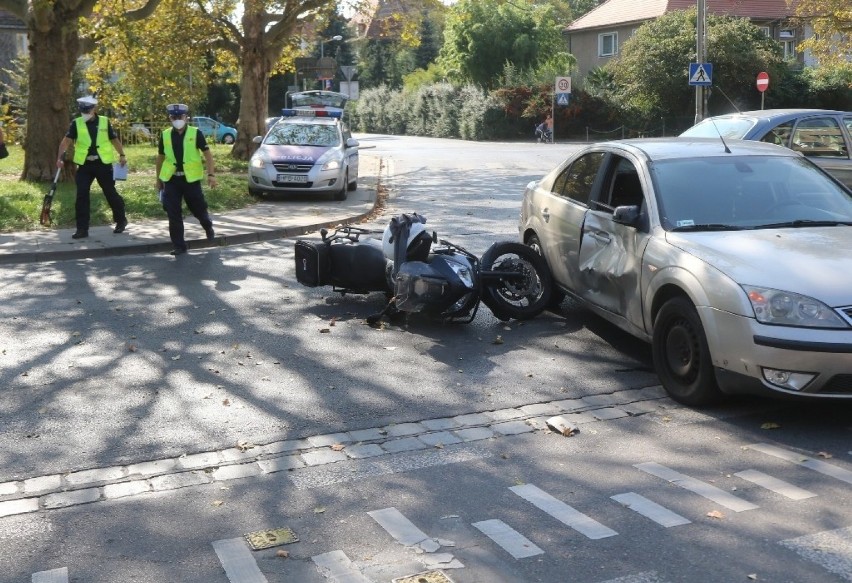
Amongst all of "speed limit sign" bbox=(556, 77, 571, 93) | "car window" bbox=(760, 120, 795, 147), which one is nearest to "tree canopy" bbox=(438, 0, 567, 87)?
"speed limit sign" bbox=(556, 77, 571, 93)

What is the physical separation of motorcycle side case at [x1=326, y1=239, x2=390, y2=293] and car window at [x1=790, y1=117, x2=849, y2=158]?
20.9 ft

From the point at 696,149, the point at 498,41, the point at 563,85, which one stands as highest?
the point at 498,41

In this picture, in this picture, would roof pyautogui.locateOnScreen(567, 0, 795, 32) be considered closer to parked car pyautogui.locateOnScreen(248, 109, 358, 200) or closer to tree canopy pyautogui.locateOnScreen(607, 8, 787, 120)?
tree canopy pyautogui.locateOnScreen(607, 8, 787, 120)

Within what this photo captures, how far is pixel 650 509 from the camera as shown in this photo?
509cm

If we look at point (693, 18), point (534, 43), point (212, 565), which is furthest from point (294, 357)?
point (534, 43)

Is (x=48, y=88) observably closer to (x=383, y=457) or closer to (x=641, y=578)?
(x=383, y=457)

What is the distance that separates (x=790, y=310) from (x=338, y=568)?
10.2 feet

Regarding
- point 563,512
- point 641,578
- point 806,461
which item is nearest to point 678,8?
point 806,461

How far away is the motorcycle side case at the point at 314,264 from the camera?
32.2 ft

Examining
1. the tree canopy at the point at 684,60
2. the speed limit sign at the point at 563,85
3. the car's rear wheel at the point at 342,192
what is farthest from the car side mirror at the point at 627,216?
the tree canopy at the point at 684,60

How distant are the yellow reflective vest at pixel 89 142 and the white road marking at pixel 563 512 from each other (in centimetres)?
1045

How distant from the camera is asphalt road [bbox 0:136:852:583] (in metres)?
4.59

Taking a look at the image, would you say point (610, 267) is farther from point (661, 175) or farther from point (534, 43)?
point (534, 43)

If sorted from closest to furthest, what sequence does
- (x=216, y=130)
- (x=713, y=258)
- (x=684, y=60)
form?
(x=713, y=258) < (x=684, y=60) < (x=216, y=130)
